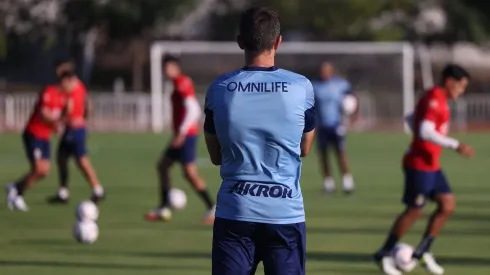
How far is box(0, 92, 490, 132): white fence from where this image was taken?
41219 millimetres

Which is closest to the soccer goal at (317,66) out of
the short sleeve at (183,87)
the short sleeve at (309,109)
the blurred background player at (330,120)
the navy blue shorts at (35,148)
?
the blurred background player at (330,120)

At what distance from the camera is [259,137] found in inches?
251

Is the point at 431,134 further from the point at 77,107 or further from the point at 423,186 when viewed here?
the point at 77,107

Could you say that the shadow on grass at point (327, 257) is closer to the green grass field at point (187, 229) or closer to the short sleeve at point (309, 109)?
the green grass field at point (187, 229)

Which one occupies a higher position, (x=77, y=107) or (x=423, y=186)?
(x=77, y=107)

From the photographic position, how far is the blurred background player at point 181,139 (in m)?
15.1

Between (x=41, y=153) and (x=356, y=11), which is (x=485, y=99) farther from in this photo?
(x=41, y=153)

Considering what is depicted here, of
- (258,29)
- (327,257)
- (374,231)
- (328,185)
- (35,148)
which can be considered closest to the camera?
(258,29)

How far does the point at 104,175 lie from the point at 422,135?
1279 cm

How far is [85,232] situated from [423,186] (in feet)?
12.3

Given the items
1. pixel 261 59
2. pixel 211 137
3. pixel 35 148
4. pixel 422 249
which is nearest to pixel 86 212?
pixel 422 249

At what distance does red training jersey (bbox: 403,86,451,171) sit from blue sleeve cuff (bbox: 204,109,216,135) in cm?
503

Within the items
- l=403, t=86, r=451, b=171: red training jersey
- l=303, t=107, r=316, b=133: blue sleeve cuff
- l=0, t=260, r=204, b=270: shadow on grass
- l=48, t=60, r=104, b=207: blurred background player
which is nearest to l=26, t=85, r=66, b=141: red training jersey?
l=48, t=60, r=104, b=207: blurred background player

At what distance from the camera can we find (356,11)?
49.4m
